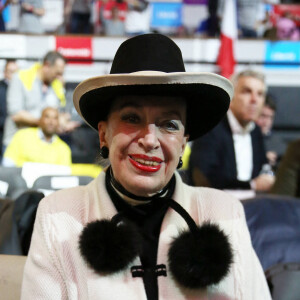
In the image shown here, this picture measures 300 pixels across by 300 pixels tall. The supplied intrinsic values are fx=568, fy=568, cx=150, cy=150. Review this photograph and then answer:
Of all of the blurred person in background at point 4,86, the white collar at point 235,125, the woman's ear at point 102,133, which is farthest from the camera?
the blurred person in background at point 4,86

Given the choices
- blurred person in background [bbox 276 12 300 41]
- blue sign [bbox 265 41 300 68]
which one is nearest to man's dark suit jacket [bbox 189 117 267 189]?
blue sign [bbox 265 41 300 68]

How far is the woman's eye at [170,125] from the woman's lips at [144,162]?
0.27ft

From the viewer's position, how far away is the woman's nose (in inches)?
51.7

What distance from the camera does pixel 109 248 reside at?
1338mm

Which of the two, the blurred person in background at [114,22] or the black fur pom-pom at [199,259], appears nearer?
the black fur pom-pom at [199,259]

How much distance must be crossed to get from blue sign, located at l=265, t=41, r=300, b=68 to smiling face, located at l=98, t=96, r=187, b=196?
17.6ft

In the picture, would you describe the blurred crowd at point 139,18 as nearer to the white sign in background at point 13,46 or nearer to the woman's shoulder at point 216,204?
the white sign in background at point 13,46

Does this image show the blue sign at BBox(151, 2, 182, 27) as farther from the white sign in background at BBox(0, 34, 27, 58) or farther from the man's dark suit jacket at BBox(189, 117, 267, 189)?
the man's dark suit jacket at BBox(189, 117, 267, 189)

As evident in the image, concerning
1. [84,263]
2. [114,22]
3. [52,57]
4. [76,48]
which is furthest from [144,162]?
[114,22]

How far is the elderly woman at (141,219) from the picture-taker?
1335 millimetres

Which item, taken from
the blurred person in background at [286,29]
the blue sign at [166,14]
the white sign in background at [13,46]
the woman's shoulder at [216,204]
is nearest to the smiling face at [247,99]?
the woman's shoulder at [216,204]

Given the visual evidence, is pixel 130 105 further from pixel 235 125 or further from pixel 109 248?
pixel 235 125

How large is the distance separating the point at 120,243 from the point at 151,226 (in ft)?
0.45

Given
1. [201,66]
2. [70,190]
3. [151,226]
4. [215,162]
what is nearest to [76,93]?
[70,190]
